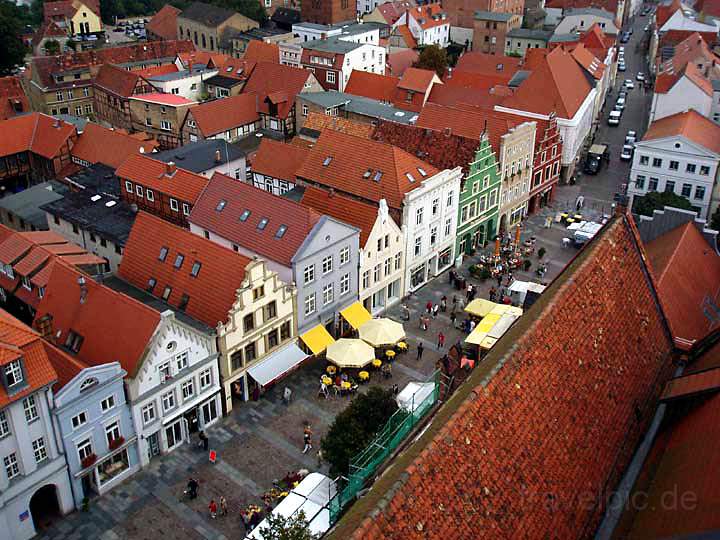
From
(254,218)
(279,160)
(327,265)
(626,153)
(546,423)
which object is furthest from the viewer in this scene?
(626,153)

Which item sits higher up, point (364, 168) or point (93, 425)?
point (364, 168)

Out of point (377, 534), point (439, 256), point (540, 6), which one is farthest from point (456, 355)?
point (540, 6)

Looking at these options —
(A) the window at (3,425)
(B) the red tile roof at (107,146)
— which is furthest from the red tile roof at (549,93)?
(A) the window at (3,425)

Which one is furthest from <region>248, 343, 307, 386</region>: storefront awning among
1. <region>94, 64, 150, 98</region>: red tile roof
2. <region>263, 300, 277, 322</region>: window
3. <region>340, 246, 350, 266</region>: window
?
<region>94, 64, 150, 98</region>: red tile roof

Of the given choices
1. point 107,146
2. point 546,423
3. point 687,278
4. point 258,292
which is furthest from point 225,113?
point 546,423

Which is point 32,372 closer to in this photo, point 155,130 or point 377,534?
point 377,534

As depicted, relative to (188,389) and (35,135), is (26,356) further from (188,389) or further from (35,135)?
(35,135)

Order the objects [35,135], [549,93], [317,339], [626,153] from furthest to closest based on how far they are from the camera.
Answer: [626,153]
[549,93]
[35,135]
[317,339]
